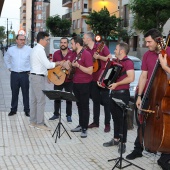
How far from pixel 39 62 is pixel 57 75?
0.68 meters

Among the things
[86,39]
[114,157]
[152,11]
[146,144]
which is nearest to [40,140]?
→ [114,157]

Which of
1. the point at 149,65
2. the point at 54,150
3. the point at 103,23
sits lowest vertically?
the point at 54,150

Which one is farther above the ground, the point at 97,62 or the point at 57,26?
the point at 57,26

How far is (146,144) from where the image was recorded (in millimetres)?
5320

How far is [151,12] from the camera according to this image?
2503 centimetres

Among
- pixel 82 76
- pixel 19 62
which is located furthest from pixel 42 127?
pixel 19 62

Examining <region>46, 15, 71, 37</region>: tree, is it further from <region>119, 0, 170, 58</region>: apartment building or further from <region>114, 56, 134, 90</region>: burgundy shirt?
<region>114, 56, 134, 90</region>: burgundy shirt

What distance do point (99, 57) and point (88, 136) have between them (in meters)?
1.57

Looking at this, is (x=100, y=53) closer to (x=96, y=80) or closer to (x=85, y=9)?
(x=96, y=80)

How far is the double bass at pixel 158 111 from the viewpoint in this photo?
4922 millimetres

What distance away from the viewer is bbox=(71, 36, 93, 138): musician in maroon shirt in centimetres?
762

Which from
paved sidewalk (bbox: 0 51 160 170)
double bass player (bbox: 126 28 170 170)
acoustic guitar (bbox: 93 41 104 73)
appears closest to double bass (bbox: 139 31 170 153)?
double bass player (bbox: 126 28 170 170)

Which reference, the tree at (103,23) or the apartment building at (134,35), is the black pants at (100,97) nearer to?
the apartment building at (134,35)

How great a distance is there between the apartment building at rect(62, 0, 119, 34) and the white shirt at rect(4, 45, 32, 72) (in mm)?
36347
